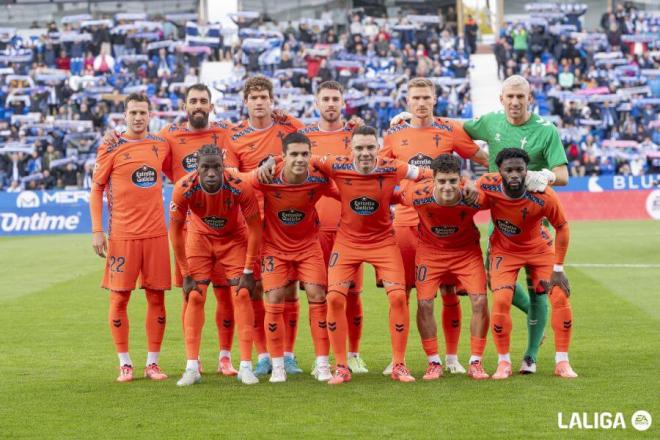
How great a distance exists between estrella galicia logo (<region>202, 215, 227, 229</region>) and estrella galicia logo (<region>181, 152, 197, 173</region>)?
2.65 feet

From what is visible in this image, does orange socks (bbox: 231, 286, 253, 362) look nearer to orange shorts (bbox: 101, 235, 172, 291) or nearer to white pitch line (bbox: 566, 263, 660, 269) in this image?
orange shorts (bbox: 101, 235, 172, 291)

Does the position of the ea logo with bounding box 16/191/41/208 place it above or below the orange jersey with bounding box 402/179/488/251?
below

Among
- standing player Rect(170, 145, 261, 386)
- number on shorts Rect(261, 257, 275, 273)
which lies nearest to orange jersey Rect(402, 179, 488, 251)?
number on shorts Rect(261, 257, 275, 273)

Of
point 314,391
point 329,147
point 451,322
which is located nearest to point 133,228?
point 329,147

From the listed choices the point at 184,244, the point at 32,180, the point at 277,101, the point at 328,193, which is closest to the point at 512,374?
the point at 328,193

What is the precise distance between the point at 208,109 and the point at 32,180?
2197 centimetres

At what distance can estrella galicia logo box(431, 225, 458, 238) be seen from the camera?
9.79m

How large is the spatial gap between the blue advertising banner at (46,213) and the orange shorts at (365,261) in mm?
20418

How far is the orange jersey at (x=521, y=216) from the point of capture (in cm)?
943

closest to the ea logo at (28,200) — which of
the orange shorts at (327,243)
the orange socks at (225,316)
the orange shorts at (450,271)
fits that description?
the orange socks at (225,316)

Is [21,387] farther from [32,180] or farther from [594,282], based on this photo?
[32,180]

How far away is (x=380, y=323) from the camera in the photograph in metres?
13.6

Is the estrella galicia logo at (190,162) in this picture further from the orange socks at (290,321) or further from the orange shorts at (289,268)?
the orange socks at (290,321)

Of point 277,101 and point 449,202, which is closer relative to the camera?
point 449,202
